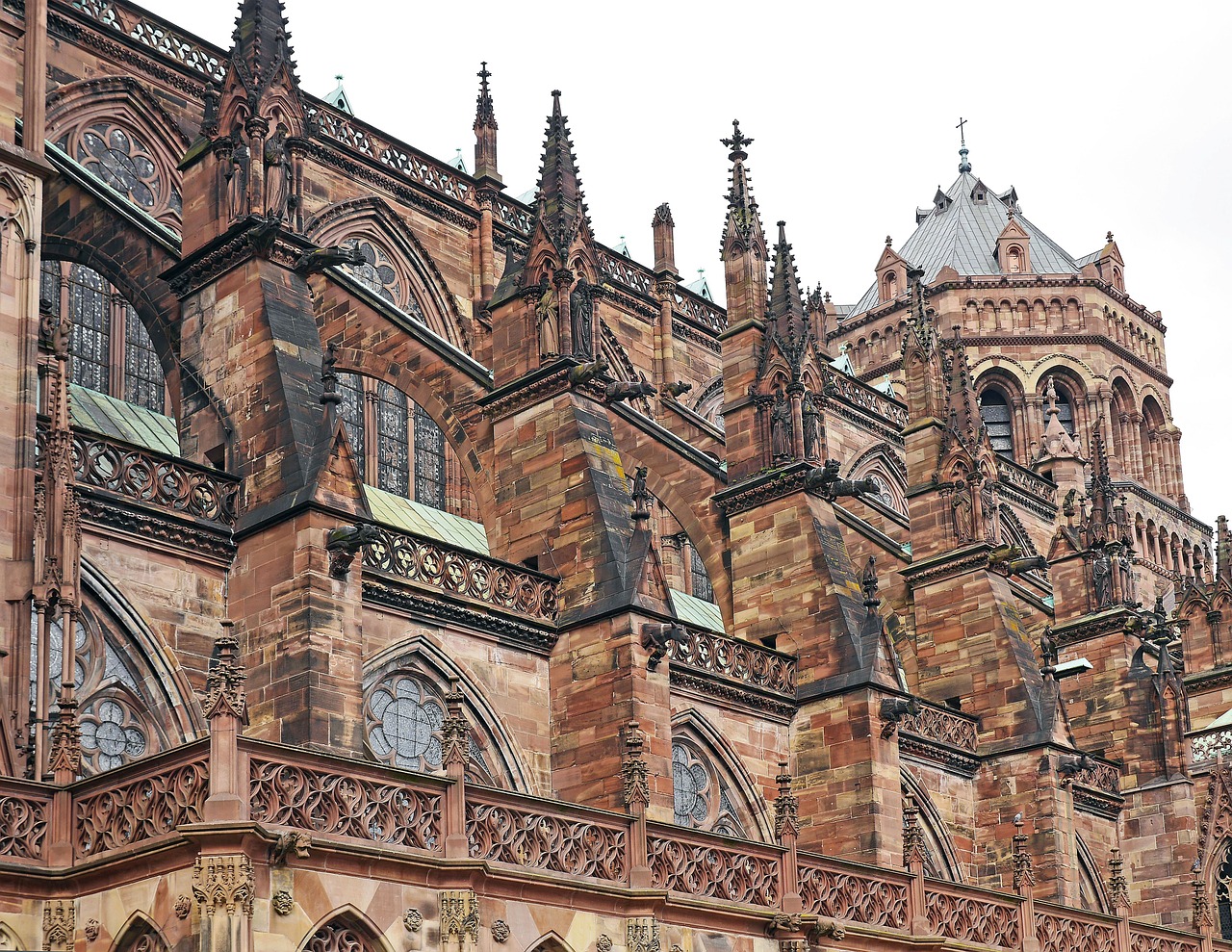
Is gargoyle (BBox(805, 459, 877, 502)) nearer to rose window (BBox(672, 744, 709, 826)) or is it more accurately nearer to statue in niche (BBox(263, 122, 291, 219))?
rose window (BBox(672, 744, 709, 826))

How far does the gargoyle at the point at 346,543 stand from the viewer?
20.6 m

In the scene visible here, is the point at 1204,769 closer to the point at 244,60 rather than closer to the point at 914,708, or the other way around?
the point at 914,708

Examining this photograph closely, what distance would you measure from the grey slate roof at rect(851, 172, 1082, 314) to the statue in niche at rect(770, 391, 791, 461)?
3139 centimetres

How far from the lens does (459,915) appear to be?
55.3ft

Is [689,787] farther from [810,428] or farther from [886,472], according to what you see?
[886,472]

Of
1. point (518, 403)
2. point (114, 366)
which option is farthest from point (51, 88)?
point (518, 403)

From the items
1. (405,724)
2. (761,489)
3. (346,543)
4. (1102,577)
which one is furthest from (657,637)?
(1102,577)

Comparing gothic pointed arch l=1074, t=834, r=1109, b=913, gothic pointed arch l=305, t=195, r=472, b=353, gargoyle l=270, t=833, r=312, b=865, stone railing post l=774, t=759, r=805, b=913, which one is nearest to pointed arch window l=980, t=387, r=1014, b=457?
gothic pointed arch l=1074, t=834, r=1109, b=913

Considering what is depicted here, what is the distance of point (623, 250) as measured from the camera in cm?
4397

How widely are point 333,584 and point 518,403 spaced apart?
633 centimetres

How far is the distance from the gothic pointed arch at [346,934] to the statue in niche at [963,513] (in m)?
20.8

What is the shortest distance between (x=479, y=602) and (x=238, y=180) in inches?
244

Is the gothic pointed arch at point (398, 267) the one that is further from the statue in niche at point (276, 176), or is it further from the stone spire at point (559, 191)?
the statue in niche at point (276, 176)

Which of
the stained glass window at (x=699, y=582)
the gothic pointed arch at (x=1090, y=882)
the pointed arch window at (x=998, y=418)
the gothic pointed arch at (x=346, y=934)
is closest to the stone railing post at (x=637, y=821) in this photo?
the gothic pointed arch at (x=346, y=934)
